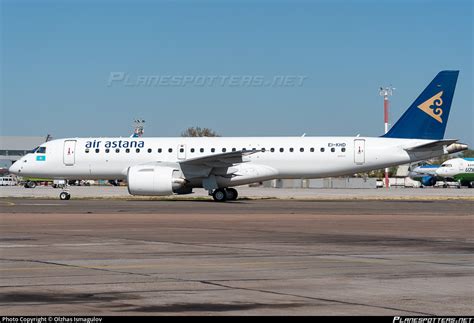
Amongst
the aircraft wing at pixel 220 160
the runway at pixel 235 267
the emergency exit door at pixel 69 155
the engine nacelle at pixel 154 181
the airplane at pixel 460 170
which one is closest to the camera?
the runway at pixel 235 267

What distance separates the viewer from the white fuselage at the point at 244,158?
43.6m

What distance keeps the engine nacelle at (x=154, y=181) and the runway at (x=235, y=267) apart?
15.2 metres

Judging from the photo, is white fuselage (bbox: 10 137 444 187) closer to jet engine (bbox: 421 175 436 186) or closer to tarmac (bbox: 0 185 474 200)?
tarmac (bbox: 0 185 474 200)

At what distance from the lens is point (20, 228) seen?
22125 mm

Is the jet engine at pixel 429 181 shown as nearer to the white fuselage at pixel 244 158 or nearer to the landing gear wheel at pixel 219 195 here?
the white fuselage at pixel 244 158

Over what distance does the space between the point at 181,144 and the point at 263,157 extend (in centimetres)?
476

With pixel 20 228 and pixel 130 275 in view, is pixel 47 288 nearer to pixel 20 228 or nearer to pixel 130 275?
pixel 130 275

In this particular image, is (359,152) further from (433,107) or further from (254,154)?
(254,154)

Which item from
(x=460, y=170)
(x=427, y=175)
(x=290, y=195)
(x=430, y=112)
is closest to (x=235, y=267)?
(x=430, y=112)

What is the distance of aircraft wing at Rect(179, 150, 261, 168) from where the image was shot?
1625 inches

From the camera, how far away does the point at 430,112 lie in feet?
145

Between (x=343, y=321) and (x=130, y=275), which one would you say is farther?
(x=130, y=275)

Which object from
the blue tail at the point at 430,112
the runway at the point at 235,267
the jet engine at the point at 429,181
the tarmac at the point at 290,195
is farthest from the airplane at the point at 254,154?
the jet engine at the point at 429,181

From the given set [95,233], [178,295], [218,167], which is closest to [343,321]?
[178,295]
